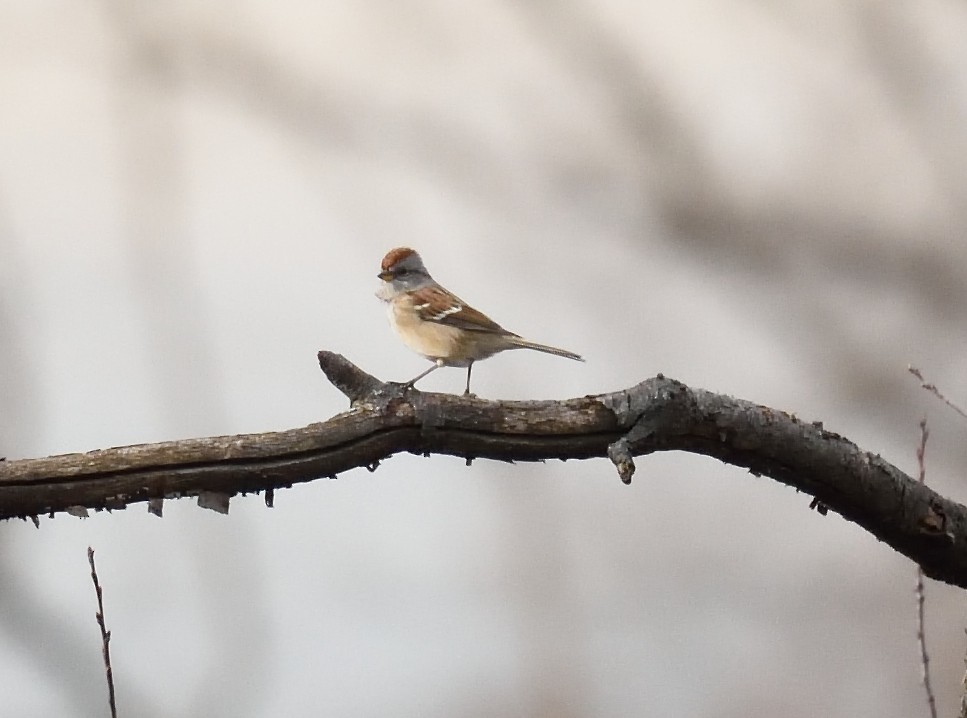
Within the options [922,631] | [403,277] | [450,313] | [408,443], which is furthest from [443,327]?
[922,631]

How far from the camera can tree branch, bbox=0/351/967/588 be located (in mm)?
821

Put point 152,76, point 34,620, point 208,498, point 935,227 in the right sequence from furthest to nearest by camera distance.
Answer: point 935,227 → point 152,76 → point 34,620 → point 208,498

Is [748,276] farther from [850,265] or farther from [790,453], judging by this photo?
[790,453]

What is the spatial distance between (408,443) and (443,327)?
44 centimetres

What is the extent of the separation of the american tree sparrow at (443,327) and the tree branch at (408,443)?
36cm

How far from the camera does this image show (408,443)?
0.84 meters

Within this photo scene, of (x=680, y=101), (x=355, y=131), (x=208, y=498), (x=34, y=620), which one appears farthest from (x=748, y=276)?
(x=34, y=620)

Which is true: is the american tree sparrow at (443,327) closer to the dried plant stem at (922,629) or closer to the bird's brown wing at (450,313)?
the bird's brown wing at (450,313)

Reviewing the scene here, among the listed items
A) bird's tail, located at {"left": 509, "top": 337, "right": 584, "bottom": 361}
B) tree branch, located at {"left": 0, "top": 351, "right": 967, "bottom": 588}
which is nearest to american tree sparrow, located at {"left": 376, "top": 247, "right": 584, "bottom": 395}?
bird's tail, located at {"left": 509, "top": 337, "right": 584, "bottom": 361}

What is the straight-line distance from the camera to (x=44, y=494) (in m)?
0.83

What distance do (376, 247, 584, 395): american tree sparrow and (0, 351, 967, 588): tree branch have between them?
0.36m

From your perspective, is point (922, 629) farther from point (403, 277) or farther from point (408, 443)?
point (403, 277)

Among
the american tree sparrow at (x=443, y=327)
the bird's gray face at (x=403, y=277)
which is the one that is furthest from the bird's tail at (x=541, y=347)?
the bird's gray face at (x=403, y=277)

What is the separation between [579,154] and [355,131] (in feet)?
1.57
